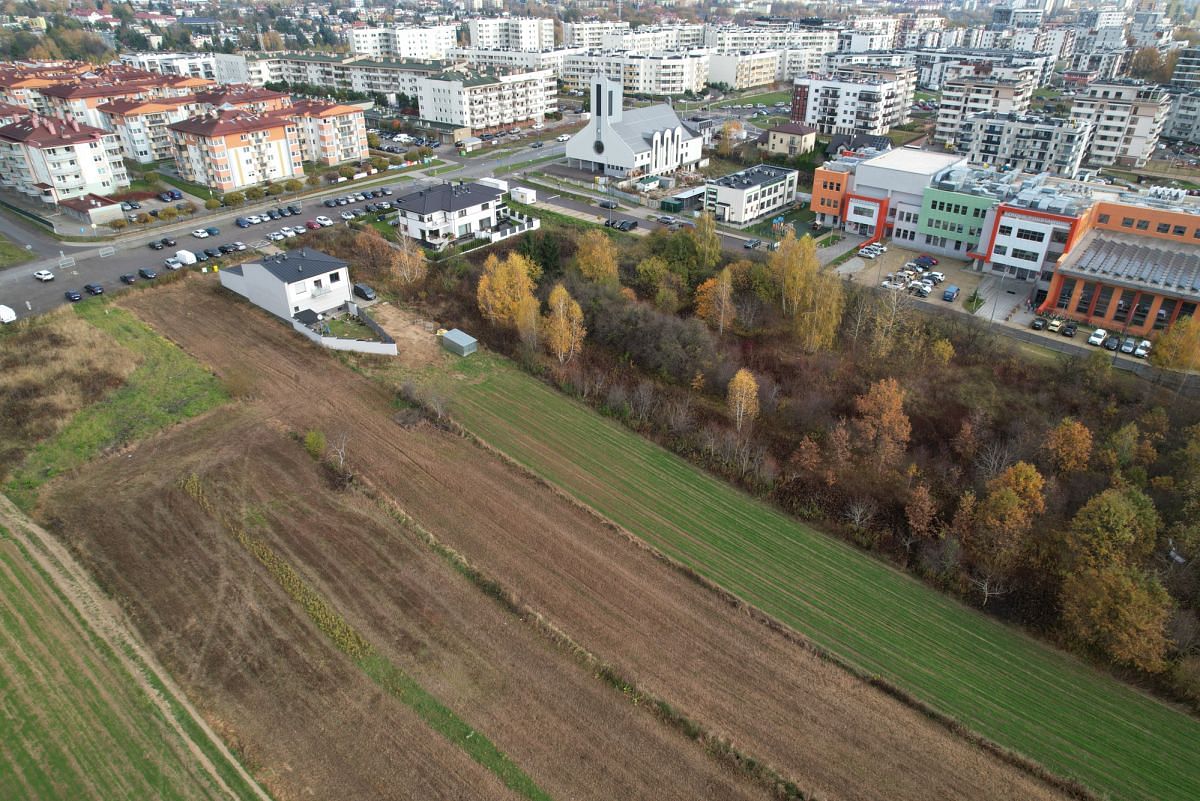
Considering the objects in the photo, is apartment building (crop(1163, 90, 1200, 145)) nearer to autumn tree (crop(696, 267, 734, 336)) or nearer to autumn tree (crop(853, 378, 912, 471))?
autumn tree (crop(696, 267, 734, 336))

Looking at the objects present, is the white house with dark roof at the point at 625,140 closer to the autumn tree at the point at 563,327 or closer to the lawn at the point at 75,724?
the autumn tree at the point at 563,327

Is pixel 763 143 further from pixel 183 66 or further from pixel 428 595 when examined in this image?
pixel 183 66

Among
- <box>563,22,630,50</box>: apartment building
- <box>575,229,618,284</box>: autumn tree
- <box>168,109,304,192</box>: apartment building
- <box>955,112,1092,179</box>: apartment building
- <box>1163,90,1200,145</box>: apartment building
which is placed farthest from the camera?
<box>563,22,630,50</box>: apartment building

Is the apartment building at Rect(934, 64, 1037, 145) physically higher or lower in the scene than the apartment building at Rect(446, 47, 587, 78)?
lower

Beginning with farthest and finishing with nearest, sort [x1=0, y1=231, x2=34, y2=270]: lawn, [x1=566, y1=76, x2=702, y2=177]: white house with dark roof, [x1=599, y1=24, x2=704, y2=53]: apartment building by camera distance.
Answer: [x1=599, y1=24, x2=704, y2=53]: apartment building, [x1=566, y1=76, x2=702, y2=177]: white house with dark roof, [x1=0, y1=231, x2=34, y2=270]: lawn

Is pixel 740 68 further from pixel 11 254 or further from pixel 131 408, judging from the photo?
pixel 131 408

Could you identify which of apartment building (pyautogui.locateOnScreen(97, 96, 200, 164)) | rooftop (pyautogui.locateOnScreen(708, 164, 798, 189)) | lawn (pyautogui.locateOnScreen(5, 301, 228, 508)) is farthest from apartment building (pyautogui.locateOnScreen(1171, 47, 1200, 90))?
apartment building (pyautogui.locateOnScreen(97, 96, 200, 164))

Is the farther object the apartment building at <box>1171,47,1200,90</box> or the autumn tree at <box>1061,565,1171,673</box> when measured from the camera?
the apartment building at <box>1171,47,1200,90</box>
